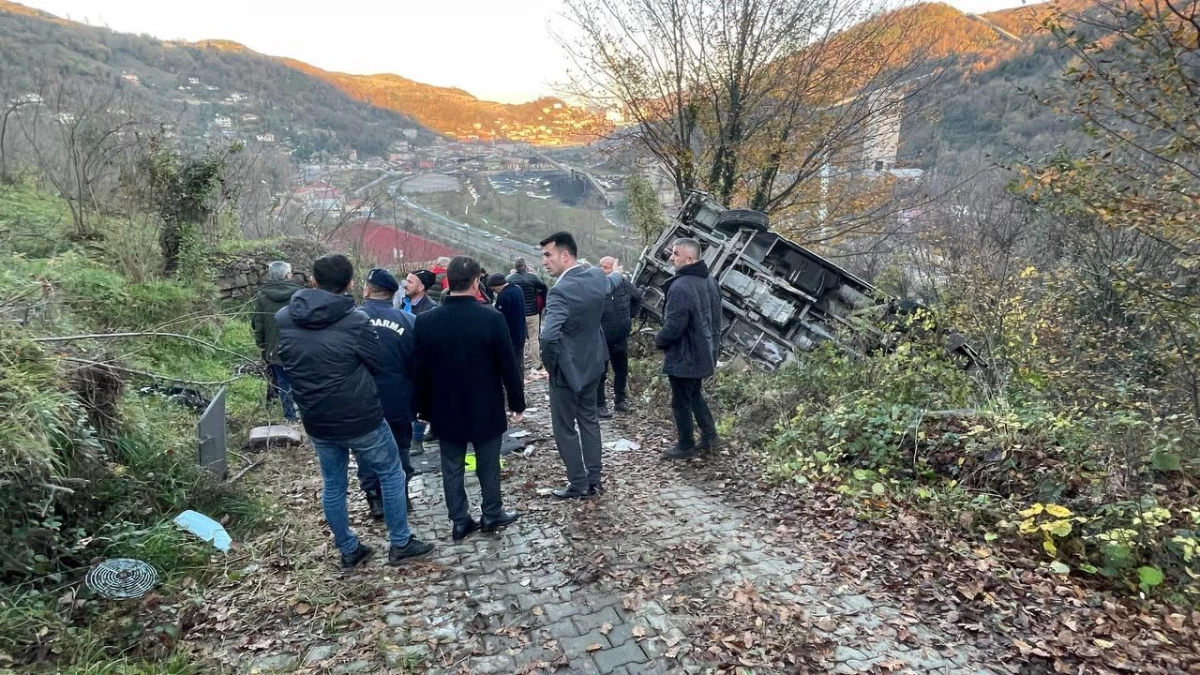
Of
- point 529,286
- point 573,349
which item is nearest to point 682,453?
point 573,349

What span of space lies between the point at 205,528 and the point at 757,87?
37.9ft

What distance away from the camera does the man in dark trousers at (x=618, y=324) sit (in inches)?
271

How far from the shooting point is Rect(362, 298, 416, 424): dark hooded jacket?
4.08 metres

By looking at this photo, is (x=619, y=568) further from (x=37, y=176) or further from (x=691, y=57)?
(x=37, y=176)

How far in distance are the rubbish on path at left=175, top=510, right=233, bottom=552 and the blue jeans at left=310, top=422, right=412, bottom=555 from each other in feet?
2.52

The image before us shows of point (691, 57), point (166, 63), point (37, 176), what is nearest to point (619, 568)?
point (691, 57)

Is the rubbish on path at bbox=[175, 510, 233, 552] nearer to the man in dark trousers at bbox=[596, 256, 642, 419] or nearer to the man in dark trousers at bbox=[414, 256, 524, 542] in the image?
the man in dark trousers at bbox=[414, 256, 524, 542]

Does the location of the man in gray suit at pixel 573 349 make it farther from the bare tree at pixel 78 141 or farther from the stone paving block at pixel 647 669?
the bare tree at pixel 78 141

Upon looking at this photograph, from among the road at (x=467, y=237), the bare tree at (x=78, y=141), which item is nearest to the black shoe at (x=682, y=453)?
the bare tree at (x=78, y=141)

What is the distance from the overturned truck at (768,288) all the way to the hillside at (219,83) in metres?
19.8

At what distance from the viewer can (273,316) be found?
20.5 feet

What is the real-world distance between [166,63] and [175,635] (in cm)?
4260

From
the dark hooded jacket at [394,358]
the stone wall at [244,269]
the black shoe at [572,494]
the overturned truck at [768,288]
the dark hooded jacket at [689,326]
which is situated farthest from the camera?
the stone wall at [244,269]

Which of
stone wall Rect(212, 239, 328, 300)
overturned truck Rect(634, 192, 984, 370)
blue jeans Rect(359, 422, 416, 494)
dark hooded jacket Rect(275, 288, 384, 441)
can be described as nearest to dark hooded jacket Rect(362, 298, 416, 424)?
blue jeans Rect(359, 422, 416, 494)
